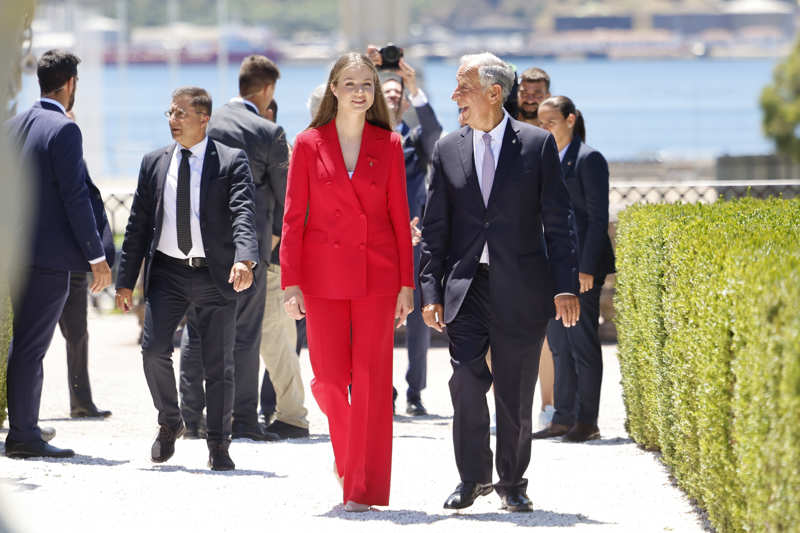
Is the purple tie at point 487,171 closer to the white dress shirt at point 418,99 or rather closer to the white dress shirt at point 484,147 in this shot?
the white dress shirt at point 484,147

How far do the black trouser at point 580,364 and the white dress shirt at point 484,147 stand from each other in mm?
2206

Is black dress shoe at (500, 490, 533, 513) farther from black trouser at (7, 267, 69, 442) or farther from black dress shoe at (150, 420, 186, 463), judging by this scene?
black trouser at (7, 267, 69, 442)

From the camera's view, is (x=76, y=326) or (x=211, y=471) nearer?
(x=211, y=471)

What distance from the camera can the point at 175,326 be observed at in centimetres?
677

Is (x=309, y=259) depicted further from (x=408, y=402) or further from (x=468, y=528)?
(x=408, y=402)

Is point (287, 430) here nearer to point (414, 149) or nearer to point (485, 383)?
point (414, 149)

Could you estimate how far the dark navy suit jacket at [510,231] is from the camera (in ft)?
18.8

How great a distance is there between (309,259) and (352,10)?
24.2 meters

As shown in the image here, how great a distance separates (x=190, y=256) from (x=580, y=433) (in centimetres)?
265

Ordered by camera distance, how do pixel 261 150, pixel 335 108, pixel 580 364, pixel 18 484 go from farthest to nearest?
1. pixel 580 364
2. pixel 261 150
3. pixel 18 484
4. pixel 335 108

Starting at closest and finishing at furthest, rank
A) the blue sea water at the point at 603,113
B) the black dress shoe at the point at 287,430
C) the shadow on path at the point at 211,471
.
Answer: the shadow on path at the point at 211,471 < the black dress shoe at the point at 287,430 < the blue sea water at the point at 603,113

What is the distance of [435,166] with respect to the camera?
589 centimetres

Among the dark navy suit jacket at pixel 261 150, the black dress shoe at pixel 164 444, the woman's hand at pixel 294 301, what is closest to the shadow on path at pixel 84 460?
the black dress shoe at pixel 164 444

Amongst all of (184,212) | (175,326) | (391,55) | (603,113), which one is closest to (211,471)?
(175,326)
